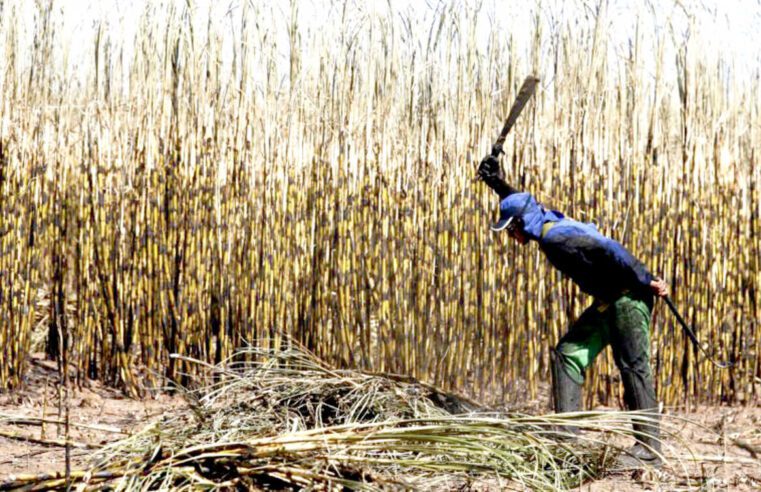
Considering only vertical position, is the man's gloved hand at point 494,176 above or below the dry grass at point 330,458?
above

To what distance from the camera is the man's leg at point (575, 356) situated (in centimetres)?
420

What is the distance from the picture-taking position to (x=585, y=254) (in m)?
4.06

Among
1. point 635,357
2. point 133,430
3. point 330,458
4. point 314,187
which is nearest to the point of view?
point 330,458

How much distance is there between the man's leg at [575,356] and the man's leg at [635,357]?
0.07 metres

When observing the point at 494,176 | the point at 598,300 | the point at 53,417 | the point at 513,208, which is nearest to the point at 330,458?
the point at 513,208

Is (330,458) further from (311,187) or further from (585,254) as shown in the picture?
(311,187)

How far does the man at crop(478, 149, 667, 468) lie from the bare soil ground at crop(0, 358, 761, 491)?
25 cm

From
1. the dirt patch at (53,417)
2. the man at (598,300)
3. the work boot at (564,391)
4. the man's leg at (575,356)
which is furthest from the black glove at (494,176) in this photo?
the dirt patch at (53,417)

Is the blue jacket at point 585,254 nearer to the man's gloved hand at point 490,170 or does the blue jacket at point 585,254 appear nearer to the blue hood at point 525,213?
the blue hood at point 525,213

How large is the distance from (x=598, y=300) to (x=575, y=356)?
0.25 metres

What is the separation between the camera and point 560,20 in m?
5.38

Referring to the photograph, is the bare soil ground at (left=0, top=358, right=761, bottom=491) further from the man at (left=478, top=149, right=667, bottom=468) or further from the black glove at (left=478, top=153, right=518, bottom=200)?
the black glove at (left=478, top=153, right=518, bottom=200)

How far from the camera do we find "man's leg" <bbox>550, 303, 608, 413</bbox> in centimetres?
420

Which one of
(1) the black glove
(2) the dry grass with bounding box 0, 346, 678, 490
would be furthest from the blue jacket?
(2) the dry grass with bounding box 0, 346, 678, 490
